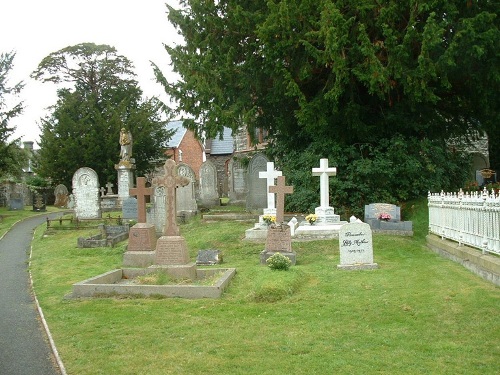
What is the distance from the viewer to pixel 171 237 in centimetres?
1095

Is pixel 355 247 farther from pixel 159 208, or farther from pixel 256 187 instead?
pixel 256 187

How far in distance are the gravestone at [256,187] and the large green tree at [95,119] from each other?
61.9 feet

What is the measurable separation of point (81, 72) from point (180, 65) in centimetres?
2467

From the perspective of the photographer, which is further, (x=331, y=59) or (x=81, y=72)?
(x=81, y=72)

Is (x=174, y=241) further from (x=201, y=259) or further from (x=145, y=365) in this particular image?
(x=145, y=365)

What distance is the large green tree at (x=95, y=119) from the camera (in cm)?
3812

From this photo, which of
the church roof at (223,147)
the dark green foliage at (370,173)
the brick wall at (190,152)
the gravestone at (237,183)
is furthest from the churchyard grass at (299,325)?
the brick wall at (190,152)

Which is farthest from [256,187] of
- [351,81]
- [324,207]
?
[351,81]

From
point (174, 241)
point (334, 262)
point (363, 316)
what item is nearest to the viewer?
point (363, 316)

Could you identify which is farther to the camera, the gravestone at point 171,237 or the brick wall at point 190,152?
the brick wall at point 190,152

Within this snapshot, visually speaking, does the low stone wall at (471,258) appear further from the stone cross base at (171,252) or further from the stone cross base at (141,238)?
the stone cross base at (141,238)

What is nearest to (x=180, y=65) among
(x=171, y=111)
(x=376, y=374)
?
(x=171, y=111)

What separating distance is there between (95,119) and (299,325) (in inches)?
1396

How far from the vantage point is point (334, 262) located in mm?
11883
